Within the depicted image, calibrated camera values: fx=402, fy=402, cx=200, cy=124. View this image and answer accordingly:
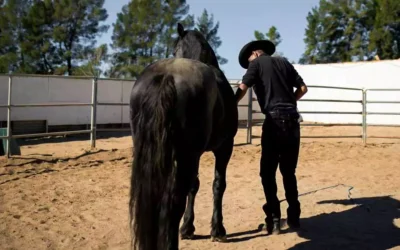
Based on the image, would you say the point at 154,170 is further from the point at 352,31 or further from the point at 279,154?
the point at 352,31

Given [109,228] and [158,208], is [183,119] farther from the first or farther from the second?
[109,228]

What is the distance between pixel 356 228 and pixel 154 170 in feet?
7.53

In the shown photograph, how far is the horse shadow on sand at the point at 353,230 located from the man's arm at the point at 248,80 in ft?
4.18

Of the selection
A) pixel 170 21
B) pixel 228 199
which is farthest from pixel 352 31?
pixel 228 199

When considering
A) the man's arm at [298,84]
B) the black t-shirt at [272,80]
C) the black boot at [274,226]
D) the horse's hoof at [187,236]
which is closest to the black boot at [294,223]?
the black boot at [274,226]

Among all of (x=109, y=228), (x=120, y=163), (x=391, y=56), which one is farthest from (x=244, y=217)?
(x=391, y=56)

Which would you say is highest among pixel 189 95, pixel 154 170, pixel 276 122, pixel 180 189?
pixel 189 95

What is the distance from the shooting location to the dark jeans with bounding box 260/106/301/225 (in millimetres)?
3604

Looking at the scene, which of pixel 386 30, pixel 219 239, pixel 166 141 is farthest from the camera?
pixel 386 30

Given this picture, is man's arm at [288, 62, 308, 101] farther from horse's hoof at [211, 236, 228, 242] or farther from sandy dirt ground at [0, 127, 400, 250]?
horse's hoof at [211, 236, 228, 242]

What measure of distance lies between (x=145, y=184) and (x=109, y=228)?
1417 mm

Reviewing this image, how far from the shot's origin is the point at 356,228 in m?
3.81

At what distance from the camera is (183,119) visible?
262 centimetres

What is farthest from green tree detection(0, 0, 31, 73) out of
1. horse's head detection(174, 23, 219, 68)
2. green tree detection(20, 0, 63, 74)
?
horse's head detection(174, 23, 219, 68)
